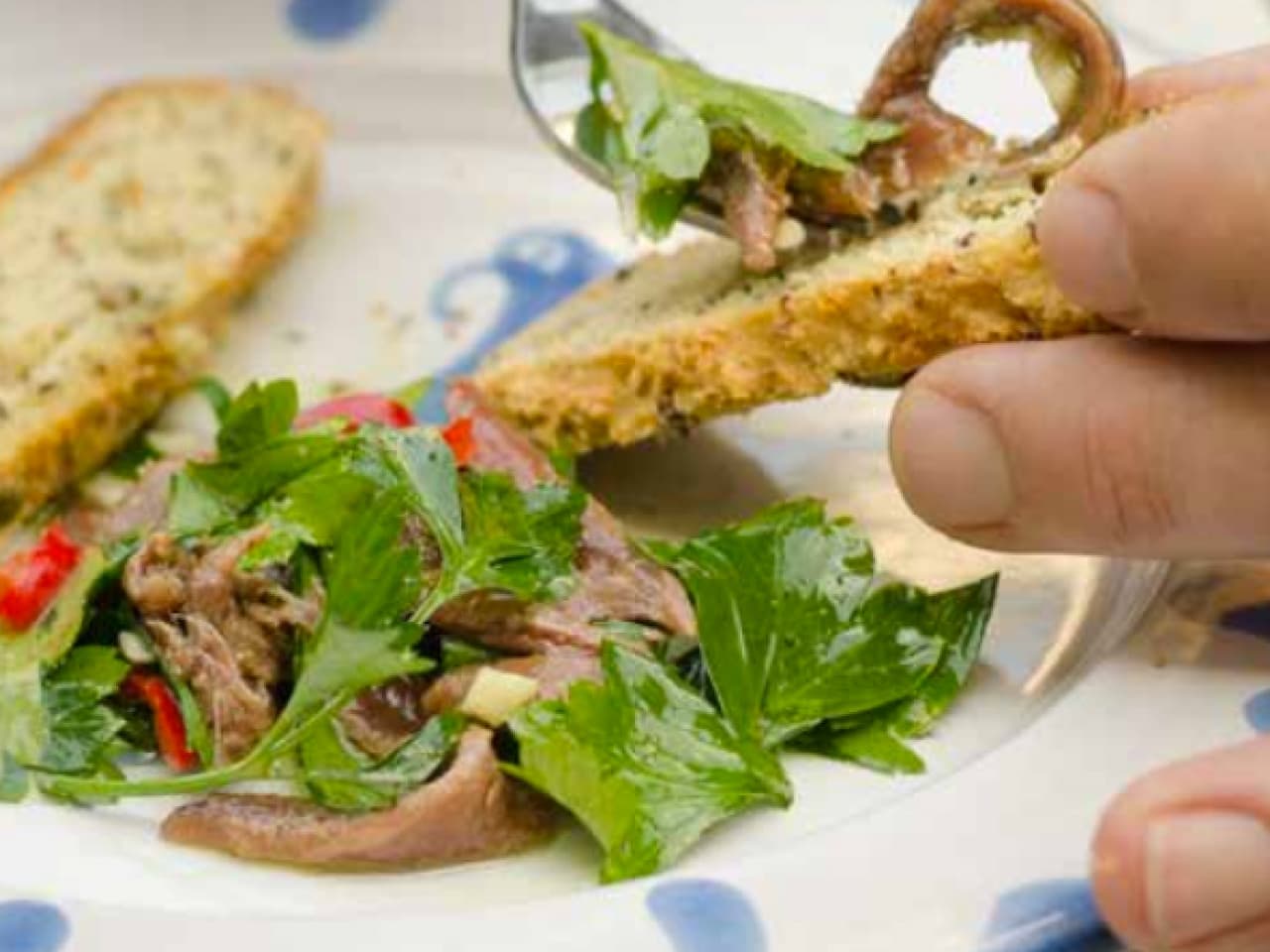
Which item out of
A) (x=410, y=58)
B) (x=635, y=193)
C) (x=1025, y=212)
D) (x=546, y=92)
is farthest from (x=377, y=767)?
(x=410, y=58)

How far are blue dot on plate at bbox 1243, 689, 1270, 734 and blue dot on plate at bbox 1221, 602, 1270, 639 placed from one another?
129 millimetres

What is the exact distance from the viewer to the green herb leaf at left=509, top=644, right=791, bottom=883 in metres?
2.42

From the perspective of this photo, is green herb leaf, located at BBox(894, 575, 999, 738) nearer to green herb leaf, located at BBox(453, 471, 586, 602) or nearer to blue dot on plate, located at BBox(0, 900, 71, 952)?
green herb leaf, located at BBox(453, 471, 586, 602)

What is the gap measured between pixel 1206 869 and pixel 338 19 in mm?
2826

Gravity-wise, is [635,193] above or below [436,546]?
above

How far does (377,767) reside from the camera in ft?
8.38

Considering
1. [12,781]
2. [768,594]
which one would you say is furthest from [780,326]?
[12,781]

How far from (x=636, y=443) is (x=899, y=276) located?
0.69m

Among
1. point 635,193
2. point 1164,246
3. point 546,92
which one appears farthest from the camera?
point 546,92

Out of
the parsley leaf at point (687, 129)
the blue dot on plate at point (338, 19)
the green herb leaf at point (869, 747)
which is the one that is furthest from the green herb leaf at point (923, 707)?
the blue dot on plate at point (338, 19)

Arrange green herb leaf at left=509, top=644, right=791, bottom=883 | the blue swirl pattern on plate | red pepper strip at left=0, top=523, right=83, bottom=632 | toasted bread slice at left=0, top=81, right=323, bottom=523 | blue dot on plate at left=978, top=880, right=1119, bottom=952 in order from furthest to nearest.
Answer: the blue swirl pattern on plate → toasted bread slice at left=0, top=81, right=323, bottom=523 → red pepper strip at left=0, top=523, right=83, bottom=632 → green herb leaf at left=509, top=644, right=791, bottom=883 → blue dot on plate at left=978, top=880, right=1119, bottom=952

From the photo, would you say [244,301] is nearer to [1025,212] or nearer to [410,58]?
[410,58]

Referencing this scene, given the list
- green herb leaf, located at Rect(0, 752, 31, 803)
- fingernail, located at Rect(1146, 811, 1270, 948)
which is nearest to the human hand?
fingernail, located at Rect(1146, 811, 1270, 948)

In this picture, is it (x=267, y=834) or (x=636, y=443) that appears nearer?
(x=267, y=834)
